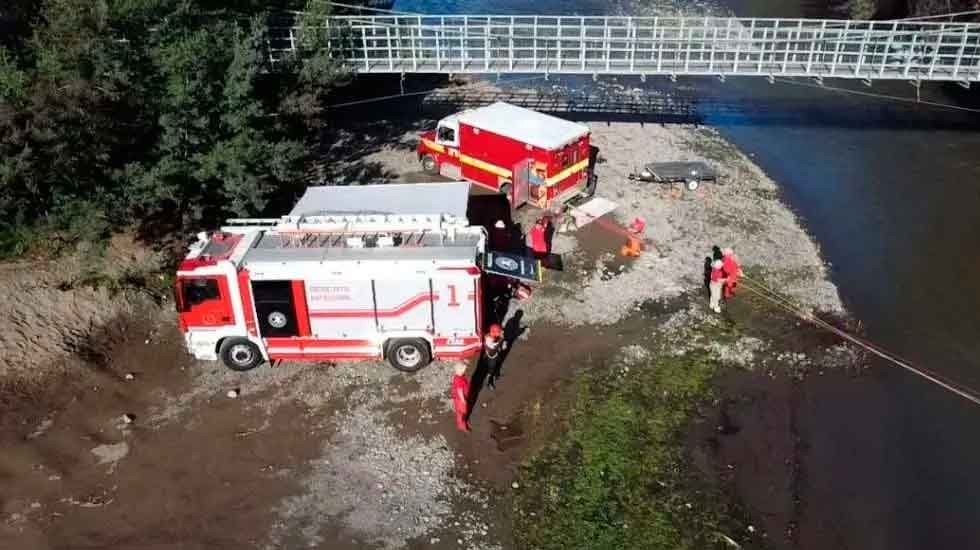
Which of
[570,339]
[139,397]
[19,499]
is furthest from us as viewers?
[570,339]

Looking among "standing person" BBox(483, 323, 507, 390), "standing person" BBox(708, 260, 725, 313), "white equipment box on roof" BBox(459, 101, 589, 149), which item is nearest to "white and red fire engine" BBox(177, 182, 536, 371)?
"standing person" BBox(483, 323, 507, 390)

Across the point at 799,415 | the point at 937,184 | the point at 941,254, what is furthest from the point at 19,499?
the point at 937,184

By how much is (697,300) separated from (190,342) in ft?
45.6

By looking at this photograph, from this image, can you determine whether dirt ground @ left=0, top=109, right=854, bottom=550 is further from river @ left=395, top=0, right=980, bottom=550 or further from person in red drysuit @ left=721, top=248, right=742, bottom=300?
river @ left=395, top=0, right=980, bottom=550

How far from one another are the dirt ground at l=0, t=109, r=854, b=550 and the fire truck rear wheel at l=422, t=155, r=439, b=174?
869 centimetres

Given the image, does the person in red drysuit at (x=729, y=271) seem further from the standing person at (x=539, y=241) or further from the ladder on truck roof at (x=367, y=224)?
the ladder on truck roof at (x=367, y=224)

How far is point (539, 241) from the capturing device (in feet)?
80.2

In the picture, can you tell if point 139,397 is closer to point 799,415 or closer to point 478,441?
point 478,441

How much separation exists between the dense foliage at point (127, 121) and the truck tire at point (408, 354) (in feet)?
23.8

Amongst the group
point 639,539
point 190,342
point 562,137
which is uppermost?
point 562,137

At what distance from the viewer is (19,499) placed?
53.8 feet

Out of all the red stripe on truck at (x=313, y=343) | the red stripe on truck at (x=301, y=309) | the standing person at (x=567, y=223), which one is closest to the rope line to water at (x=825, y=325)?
the standing person at (x=567, y=223)

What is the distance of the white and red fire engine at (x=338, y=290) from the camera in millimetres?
18453

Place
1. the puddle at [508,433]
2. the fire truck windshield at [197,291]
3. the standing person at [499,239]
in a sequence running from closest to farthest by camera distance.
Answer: the puddle at [508,433] → the fire truck windshield at [197,291] → the standing person at [499,239]
